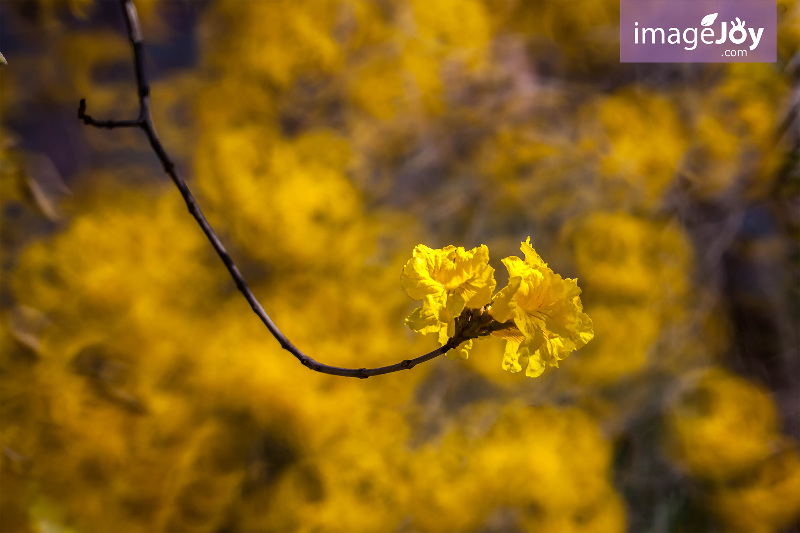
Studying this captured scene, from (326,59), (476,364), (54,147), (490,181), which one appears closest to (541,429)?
(476,364)

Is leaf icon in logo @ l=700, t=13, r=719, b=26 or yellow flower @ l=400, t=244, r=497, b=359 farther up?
yellow flower @ l=400, t=244, r=497, b=359

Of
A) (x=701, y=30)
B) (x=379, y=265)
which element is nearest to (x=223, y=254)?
(x=379, y=265)

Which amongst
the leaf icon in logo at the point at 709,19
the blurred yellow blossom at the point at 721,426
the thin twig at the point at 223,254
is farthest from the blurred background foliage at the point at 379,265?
the thin twig at the point at 223,254

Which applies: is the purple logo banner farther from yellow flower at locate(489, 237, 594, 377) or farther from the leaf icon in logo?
yellow flower at locate(489, 237, 594, 377)

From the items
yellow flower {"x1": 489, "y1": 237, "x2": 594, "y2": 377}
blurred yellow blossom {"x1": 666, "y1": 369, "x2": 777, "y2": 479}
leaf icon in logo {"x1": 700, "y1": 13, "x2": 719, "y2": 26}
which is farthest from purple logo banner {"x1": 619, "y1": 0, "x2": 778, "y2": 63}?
yellow flower {"x1": 489, "y1": 237, "x2": 594, "y2": 377}

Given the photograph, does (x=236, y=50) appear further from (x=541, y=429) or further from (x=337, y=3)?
(x=541, y=429)

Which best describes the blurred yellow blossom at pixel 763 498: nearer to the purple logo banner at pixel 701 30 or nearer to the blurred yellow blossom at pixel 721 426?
the blurred yellow blossom at pixel 721 426

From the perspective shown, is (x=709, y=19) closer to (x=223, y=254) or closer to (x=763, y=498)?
(x=763, y=498)
